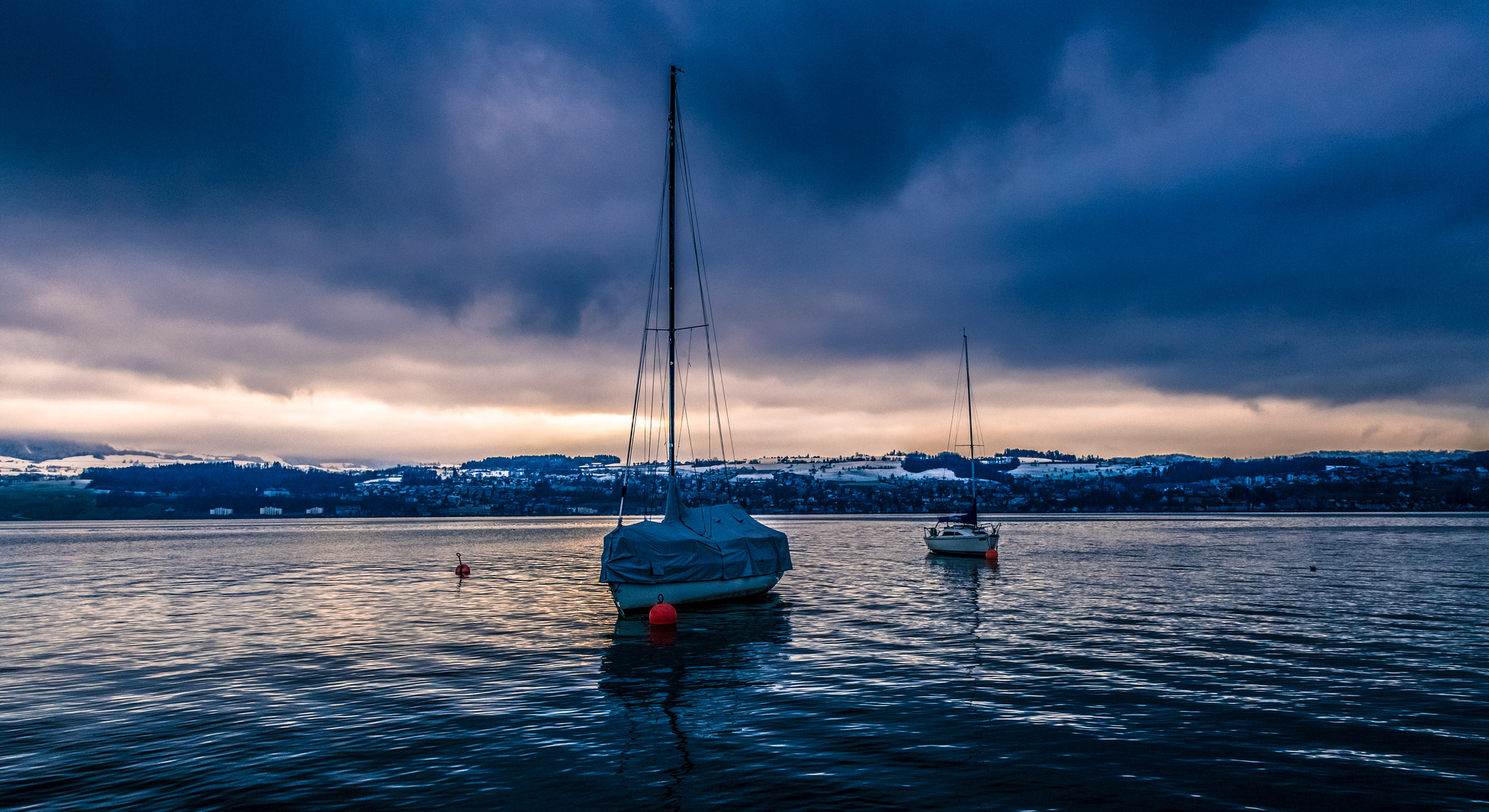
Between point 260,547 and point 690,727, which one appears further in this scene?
point 260,547

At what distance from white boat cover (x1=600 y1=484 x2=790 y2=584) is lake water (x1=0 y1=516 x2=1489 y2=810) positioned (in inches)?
86.1

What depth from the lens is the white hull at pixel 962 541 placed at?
68.9 m

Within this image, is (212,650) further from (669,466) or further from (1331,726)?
(1331,726)

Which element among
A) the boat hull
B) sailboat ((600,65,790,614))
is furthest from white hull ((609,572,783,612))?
the boat hull

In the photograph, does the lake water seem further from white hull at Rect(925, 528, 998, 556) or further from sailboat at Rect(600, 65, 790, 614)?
white hull at Rect(925, 528, 998, 556)

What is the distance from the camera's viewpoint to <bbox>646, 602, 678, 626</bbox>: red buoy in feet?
99.2

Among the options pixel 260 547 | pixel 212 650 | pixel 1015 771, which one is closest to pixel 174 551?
pixel 260 547

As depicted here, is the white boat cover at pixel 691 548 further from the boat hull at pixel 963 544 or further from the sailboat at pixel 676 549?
the boat hull at pixel 963 544

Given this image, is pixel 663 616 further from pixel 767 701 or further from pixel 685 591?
pixel 767 701

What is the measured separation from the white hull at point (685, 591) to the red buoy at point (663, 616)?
2.20 m

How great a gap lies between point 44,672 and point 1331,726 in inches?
1398

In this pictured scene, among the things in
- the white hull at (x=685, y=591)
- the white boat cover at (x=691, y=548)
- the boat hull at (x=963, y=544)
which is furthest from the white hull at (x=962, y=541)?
the white hull at (x=685, y=591)

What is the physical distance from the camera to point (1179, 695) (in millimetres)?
18953

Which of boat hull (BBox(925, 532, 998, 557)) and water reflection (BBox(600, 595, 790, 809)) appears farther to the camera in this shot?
boat hull (BBox(925, 532, 998, 557))
